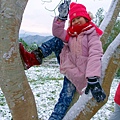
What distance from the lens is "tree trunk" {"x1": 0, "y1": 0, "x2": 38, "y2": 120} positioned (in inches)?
53.8

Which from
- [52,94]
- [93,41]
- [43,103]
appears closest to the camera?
[93,41]

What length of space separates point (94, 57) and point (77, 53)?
0.26 meters

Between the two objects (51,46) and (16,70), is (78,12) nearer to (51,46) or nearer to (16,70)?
(51,46)

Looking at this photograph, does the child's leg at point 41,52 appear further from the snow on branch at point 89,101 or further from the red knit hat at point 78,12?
the snow on branch at point 89,101

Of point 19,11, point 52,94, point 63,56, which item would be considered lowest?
point 52,94

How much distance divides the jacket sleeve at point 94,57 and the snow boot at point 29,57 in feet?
1.34

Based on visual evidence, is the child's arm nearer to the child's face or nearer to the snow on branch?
the child's face

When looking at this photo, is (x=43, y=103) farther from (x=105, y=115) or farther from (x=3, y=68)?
(x=3, y=68)

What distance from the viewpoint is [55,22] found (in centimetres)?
180

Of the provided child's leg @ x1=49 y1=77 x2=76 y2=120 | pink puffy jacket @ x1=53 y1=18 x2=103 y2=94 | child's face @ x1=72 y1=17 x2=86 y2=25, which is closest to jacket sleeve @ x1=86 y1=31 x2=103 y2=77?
pink puffy jacket @ x1=53 y1=18 x2=103 y2=94

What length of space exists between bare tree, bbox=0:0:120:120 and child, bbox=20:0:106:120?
0.22 m

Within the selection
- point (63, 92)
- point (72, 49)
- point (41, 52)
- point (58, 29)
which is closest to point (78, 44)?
point (72, 49)

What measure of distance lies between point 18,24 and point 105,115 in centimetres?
393

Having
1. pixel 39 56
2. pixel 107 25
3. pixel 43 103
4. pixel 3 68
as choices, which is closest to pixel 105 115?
pixel 43 103
